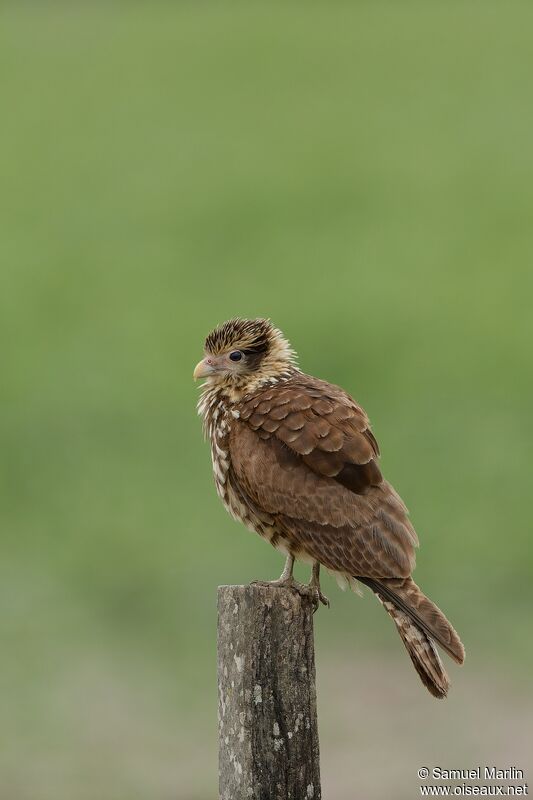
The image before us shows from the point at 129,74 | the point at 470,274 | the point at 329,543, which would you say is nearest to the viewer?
the point at 329,543

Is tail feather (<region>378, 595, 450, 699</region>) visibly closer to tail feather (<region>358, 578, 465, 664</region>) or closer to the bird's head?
tail feather (<region>358, 578, 465, 664</region>)

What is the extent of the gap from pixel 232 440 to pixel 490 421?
1098 cm

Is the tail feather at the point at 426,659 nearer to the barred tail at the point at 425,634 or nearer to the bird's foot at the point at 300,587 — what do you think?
the barred tail at the point at 425,634

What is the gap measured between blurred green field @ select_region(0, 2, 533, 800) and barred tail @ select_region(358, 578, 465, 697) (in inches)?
164

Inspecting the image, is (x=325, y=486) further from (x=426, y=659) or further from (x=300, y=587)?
(x=426, y=659)

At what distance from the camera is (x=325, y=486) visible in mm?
5738

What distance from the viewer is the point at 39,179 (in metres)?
26.1

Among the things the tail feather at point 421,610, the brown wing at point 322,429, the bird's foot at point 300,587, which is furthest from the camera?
the brown wing at point 322,429

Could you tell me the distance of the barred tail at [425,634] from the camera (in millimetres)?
5168

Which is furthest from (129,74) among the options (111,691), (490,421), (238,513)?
(238,513)

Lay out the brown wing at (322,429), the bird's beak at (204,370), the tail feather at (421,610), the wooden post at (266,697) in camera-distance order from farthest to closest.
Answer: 1. the bird's beak at (204,370)
2. the brown wing at (322,429)
3. the tail feather at (421,610)
4. the wooden post at (266,697)

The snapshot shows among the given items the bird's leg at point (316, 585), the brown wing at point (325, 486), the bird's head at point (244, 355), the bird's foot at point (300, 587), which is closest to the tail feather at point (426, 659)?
the brown wing at point (325, 486)

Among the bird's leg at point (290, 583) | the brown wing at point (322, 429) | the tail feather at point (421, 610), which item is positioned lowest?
the tail feather at point (421, 610)

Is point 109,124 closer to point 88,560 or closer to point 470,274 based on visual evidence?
point 470,274
